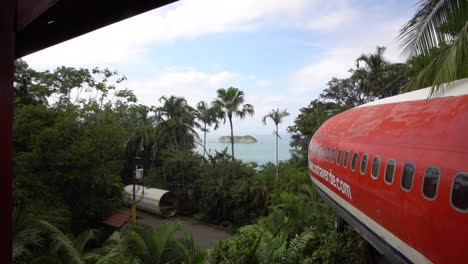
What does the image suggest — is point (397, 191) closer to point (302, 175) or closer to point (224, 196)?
point (302, 175)

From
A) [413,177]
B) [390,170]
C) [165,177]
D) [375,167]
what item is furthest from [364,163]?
[165,177]

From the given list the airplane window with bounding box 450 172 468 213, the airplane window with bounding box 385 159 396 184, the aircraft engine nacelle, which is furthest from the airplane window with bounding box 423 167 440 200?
the aircraft engine nacelle

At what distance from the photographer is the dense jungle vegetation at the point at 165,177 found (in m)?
9.86

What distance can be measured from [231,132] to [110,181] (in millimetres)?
18567

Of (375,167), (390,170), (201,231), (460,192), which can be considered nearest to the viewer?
(460,192)

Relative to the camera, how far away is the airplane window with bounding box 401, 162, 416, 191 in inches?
176

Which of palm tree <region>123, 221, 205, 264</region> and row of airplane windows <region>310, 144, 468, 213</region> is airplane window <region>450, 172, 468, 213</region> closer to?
row of airplane windows <region>310, 144, 468, 213</region>

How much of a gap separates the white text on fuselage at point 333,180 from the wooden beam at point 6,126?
658 cm

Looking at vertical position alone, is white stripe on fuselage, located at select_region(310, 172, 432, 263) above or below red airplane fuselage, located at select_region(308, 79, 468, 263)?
below

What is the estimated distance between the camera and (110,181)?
770 inches

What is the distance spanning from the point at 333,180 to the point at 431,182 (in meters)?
4.59

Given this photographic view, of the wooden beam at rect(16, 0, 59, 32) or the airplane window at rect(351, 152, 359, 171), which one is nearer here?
the wooden beam at rect(16, 0, 59, 32)

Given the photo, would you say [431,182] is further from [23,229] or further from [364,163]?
[23,229]

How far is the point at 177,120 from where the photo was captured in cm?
3609
